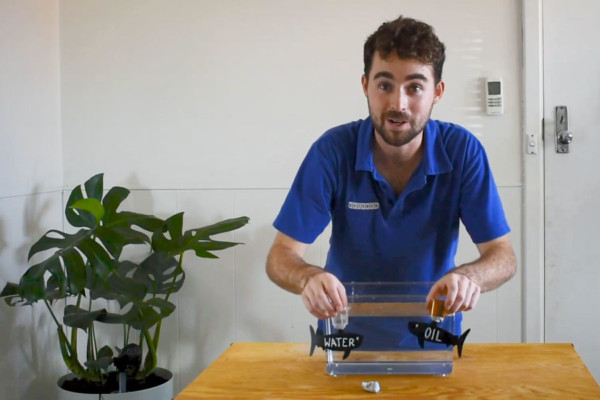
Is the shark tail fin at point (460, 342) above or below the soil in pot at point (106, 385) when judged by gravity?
above

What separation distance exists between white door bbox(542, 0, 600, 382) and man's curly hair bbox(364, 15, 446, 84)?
1481mm

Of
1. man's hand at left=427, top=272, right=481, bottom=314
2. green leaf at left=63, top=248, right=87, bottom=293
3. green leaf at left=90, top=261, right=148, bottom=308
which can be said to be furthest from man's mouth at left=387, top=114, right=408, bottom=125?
green leaf at left=90, top=261, right=148, bottom=308

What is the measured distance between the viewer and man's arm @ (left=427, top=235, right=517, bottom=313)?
1.56 metres

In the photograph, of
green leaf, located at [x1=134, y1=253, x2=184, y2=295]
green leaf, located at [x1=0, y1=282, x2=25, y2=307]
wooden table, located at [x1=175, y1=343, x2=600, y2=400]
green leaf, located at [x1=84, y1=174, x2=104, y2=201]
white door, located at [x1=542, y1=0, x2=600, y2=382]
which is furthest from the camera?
white door, located at [x1=542, y1=0, x2=600, y2=382]

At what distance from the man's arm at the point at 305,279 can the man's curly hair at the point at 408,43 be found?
20.0 inches

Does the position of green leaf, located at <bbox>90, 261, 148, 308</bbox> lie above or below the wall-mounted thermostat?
below

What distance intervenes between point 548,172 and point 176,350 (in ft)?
A: 5.78

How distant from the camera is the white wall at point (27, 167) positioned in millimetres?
2979

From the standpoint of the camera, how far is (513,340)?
3.37 meters

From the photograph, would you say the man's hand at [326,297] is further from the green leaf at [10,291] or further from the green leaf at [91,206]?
the green leaf at [10,291]

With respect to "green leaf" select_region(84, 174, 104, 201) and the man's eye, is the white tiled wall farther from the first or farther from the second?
the man's eye

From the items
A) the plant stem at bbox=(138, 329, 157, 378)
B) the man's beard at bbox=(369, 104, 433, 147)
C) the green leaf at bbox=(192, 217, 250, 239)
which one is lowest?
the plant stem at bbox=(138, 329, 157, 378)

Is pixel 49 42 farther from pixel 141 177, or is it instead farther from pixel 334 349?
pixel 334 349

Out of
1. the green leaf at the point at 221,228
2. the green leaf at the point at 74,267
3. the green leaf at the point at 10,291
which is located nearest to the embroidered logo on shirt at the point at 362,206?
the green leaf at the point at 221,228
